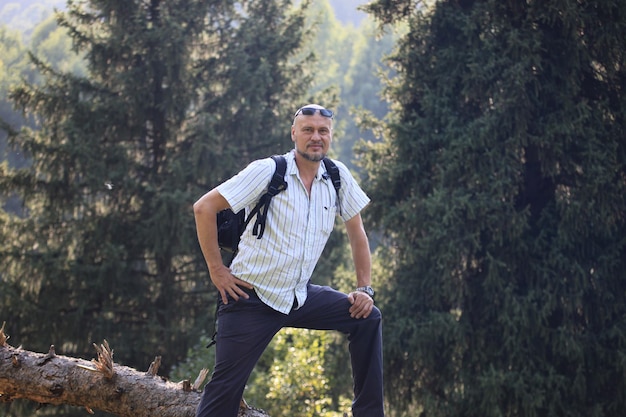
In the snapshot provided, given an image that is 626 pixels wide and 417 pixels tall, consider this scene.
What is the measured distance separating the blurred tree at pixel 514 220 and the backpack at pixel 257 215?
5.13m

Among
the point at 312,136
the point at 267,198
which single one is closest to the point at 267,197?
the point at 267,198

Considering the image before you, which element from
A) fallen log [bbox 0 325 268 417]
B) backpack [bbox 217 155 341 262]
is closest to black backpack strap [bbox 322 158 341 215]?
backpack [bbox 217 155 341 262]

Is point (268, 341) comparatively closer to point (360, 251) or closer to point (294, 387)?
point (360, 251)

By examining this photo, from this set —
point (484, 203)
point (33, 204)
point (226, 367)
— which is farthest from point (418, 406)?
point (33, 204)

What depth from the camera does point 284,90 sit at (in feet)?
43.9

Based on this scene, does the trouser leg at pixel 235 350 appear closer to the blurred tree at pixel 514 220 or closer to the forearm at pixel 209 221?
the forearm at pixel 209 221

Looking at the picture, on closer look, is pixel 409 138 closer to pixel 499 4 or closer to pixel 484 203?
pixel 484 203

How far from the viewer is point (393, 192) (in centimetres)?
977

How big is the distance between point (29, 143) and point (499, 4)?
8041 millimetres

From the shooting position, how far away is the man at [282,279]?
3.61 meters

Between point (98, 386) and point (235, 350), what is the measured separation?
154 cm

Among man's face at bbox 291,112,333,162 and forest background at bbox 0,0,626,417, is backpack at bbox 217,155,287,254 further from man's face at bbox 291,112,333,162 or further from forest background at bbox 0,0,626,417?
forest background at bbox 0,0,626,417

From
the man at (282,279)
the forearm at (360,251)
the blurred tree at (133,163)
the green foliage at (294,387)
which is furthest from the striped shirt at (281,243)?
the blurred tree at (133,163)

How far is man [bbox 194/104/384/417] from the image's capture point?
3611 millimetres
